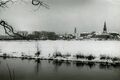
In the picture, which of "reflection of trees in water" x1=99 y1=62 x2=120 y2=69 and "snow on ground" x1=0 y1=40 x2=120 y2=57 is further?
"snow on ground" x1=0 y1=40 x2=120 y2=57

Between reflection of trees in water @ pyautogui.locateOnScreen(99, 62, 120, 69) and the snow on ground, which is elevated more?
the snow on ground

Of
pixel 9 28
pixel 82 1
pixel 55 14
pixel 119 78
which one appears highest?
pixel 82 1

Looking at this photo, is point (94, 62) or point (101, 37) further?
point (101, 37)

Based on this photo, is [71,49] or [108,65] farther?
[71,49]

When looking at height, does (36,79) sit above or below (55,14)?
below

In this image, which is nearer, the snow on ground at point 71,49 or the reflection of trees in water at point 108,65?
the reflection of trees in water at point 108,65

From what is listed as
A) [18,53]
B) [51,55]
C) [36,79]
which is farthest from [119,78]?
Answer: [18,53]

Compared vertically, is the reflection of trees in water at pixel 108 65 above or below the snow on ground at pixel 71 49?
below

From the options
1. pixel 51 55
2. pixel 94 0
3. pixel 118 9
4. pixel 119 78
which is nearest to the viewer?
pixel 118 9

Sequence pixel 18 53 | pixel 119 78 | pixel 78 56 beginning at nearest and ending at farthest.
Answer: pixel 119 78 < pixel 78 56 < pixel 18 53

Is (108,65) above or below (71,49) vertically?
below

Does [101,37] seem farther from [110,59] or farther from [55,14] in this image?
[55,14]
